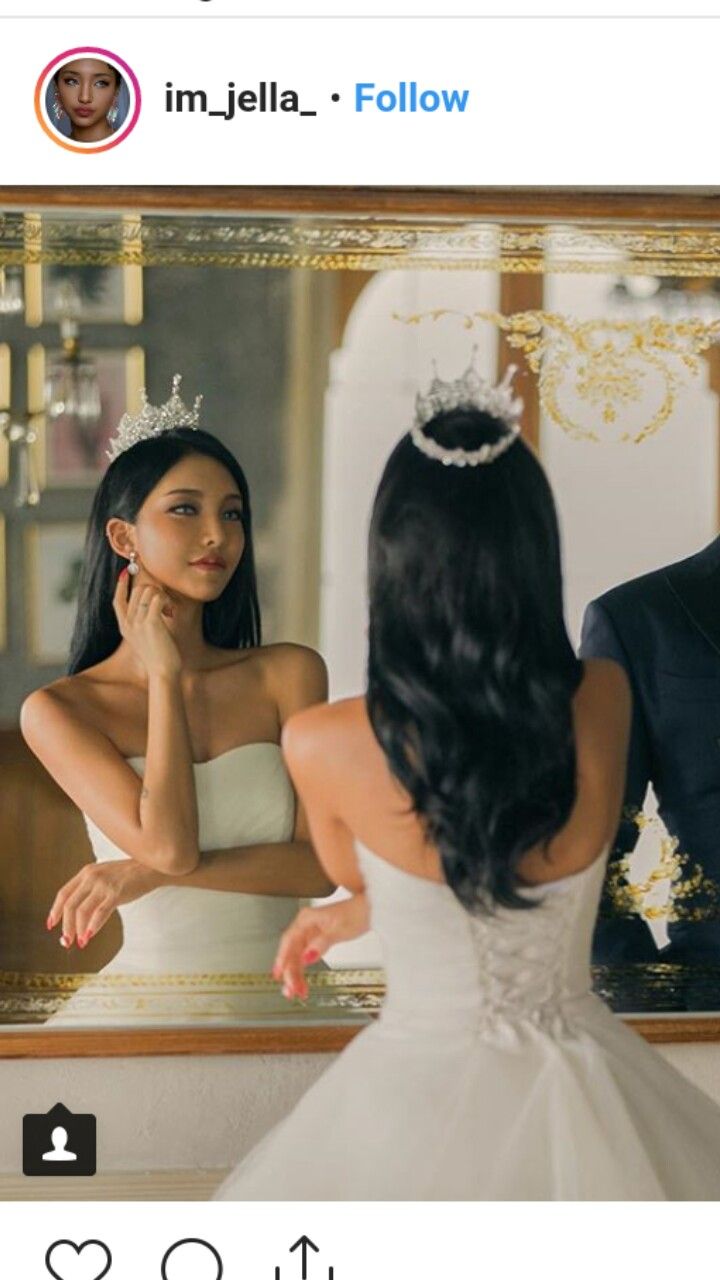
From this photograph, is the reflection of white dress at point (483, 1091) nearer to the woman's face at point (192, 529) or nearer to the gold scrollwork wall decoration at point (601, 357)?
the woman's face at point (192, 529)

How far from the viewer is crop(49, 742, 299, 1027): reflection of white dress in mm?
2295

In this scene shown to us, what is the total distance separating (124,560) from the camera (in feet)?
7.53

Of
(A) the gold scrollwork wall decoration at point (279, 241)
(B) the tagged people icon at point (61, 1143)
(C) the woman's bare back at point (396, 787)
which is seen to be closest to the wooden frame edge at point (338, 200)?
(A) the gold scrollwork wall decoration at point (279, 241)

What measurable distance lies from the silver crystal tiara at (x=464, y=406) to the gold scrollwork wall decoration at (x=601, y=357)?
12cm

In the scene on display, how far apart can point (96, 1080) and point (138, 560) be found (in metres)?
0.73

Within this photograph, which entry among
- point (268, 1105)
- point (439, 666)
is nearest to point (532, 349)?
point (439, 666)

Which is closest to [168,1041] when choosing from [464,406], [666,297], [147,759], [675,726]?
[147,759]

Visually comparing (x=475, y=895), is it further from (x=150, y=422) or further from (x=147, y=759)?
(x=150, y=422)
